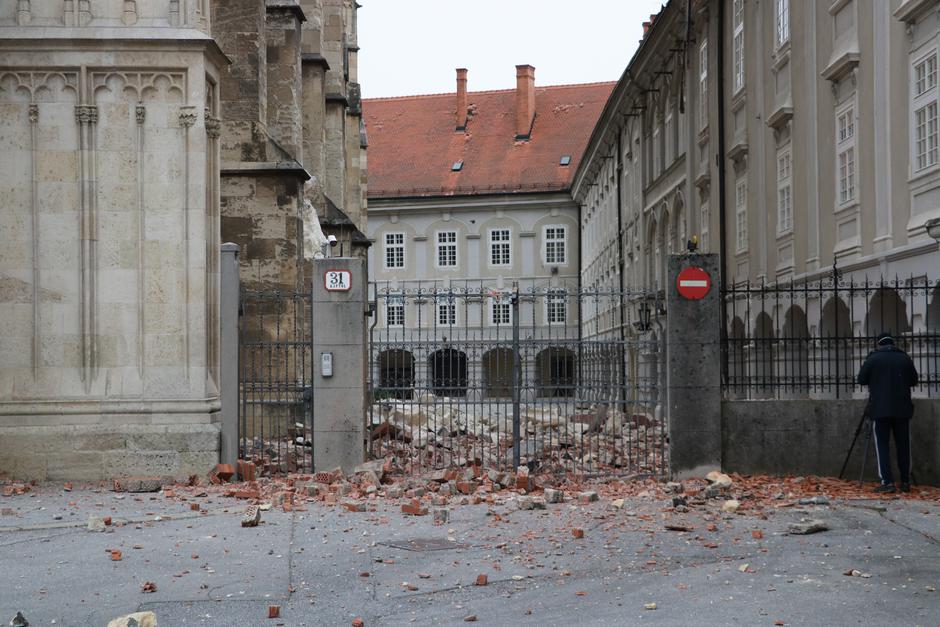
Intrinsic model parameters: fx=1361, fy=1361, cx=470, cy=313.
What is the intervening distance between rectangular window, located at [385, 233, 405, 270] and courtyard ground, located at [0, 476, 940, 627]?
55.2 m

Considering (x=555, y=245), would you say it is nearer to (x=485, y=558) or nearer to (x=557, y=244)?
(x=557, y=244)

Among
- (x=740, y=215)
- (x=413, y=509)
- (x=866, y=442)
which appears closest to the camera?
(x=413, y=509)

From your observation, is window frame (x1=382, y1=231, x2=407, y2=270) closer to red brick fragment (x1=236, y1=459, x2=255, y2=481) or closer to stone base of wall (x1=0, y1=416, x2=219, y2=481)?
red brick fragment (x1=236, y1=459, x2=255, y2=481)

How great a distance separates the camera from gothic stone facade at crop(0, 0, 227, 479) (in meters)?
16.9

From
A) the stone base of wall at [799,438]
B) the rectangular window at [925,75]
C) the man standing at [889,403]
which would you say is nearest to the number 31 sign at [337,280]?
the stone base of wall at [799,438]

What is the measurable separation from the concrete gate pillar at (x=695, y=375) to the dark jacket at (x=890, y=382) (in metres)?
1.87

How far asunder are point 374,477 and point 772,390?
5063 millimetres

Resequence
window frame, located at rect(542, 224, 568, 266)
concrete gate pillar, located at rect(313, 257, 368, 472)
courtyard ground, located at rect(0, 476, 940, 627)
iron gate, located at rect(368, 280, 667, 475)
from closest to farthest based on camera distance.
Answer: courtyard ground, located at rect(0, 476, 940, 627) < iron gate, located at rect(368, 280, 667, 475) < concrete gate pillar, located at rect(313, 257, 368, 472) < window frame, located at rect(542, 224, 568, 266)

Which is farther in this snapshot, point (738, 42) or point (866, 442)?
point (738, 42)

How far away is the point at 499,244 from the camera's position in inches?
2771

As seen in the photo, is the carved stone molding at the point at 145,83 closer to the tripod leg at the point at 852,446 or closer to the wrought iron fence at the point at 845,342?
the wrought iron fence at the point at 845,342

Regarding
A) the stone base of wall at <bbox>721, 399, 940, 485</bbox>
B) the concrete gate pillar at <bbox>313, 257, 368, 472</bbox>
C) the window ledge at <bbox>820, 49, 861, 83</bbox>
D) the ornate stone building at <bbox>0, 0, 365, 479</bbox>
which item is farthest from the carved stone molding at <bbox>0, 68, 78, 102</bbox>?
the window ledge at <bbox>820, 49, 861, 83</bbox>

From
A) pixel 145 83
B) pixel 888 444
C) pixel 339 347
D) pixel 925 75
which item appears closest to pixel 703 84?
pixel 925 75

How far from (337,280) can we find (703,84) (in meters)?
17.8
